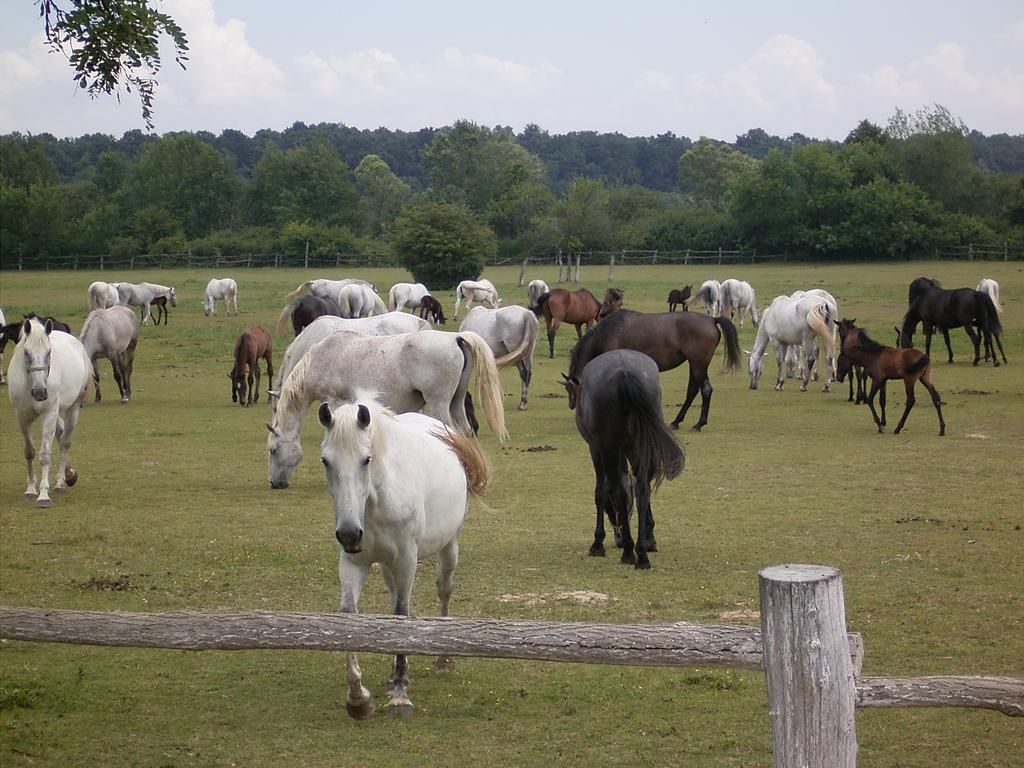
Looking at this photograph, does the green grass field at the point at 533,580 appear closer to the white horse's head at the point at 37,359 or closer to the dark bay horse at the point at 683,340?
the dark bay horse at the point at 683,340

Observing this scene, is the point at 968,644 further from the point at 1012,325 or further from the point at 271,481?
the point at 1012,325

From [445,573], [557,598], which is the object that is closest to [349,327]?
[557,598]

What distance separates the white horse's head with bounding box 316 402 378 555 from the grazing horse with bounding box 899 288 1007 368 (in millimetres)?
20554

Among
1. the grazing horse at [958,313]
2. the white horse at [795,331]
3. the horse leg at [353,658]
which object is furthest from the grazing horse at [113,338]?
the horse leg at [353,658]

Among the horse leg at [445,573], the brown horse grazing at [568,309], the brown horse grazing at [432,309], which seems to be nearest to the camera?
the horse leg at [445,573]

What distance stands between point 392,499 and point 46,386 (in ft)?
23.7

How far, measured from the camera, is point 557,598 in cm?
800

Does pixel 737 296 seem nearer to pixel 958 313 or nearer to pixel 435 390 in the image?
pixel 958 313

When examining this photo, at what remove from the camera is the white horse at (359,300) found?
30594 mm

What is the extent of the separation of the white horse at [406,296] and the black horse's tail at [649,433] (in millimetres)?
25966

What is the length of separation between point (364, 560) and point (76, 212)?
279 ft

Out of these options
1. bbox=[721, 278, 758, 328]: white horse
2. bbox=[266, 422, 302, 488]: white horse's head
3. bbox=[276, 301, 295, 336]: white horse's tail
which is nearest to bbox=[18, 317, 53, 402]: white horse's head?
bbox=[266, 422, 302, 488]: white horse's head

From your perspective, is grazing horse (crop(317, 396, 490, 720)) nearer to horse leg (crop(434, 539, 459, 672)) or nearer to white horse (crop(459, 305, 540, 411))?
horse leg (crop(434, 539, 459, 672))

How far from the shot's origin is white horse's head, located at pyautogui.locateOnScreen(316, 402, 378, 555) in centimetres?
517
